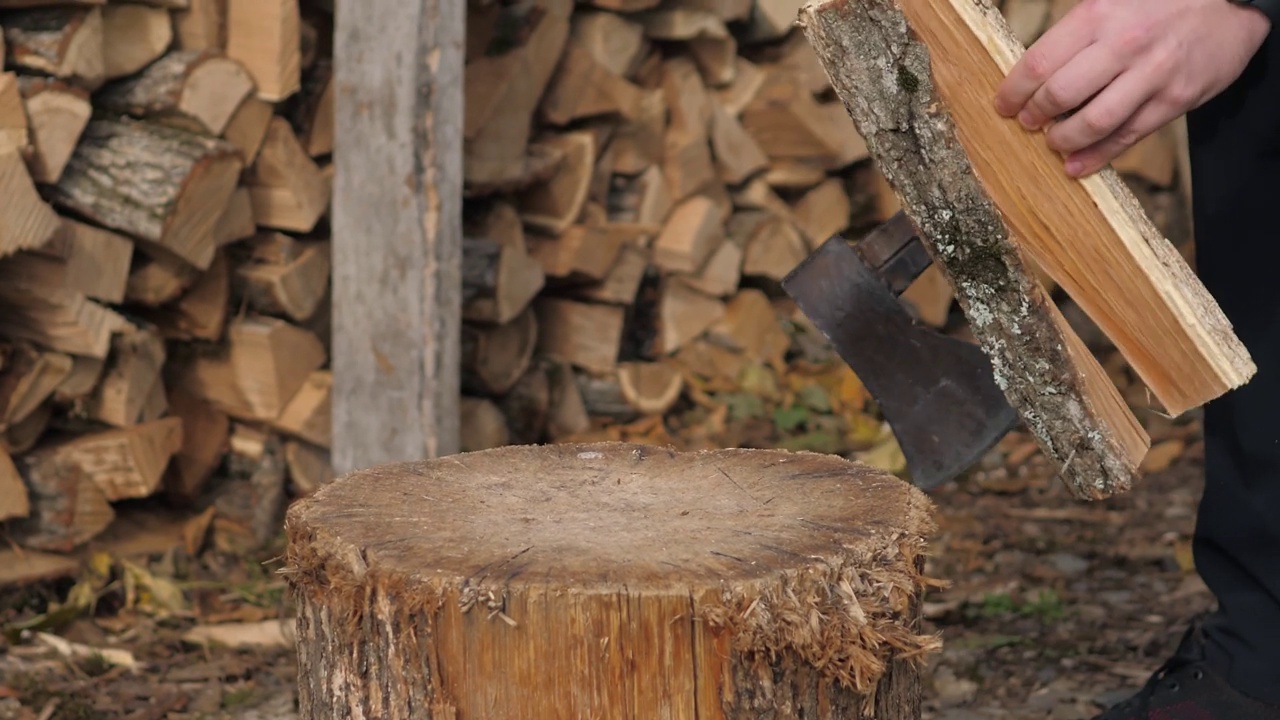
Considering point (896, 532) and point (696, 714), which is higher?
point (896, 532)

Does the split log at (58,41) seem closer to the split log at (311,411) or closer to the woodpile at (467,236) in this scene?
the woodpile at (467,236)

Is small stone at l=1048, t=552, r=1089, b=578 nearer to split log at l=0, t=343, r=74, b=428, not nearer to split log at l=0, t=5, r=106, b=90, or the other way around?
split log at l=0, t=343, r=74, b=428

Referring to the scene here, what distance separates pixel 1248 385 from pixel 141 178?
6.92 ft

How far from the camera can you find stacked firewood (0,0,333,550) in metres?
2.72

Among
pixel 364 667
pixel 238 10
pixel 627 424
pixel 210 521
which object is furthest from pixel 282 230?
pixel 364 667

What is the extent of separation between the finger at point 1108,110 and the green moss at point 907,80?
0.17m

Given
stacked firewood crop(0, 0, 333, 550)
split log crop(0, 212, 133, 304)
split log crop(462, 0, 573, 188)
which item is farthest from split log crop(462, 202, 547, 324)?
split log crop(0, 212, 133, 304)

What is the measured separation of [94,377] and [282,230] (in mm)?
550

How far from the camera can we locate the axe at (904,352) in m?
1.98

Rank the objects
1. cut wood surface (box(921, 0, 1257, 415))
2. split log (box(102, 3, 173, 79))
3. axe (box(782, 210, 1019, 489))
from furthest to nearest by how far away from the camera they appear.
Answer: split log (box(102, 3, 173, 79))
axe (box(782, 210, 1019, 489))
cut wood surface (box(921, 0, 1257, 415))

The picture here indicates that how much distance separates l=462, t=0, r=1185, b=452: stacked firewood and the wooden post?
0.49 meters

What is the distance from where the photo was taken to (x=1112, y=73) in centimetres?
151

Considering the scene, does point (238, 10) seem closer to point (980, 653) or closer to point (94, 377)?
point (94, 377)

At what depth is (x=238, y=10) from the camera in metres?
2.98
